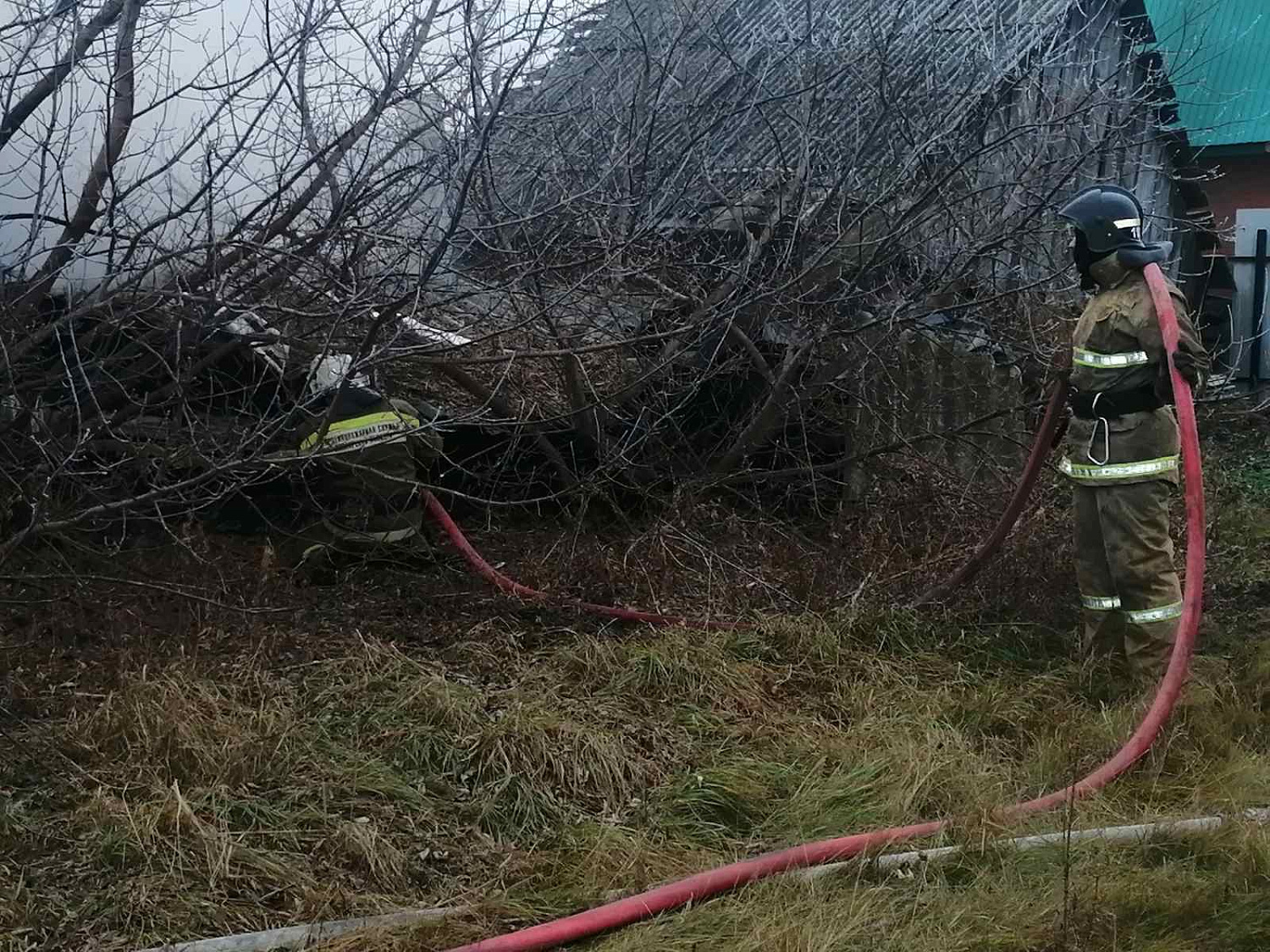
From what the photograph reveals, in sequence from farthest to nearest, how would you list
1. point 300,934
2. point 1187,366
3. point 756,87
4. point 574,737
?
point 756,87, point 1187,366, point 574,737, point 300,934

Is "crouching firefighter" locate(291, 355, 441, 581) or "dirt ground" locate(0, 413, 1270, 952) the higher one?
"crouching firefighter" locate(291, 355, 441, 581)

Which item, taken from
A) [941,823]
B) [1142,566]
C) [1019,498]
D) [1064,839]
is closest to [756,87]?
[1019,498]

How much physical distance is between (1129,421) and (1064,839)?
186 cm

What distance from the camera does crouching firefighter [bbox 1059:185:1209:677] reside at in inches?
169

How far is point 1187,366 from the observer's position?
3967mm

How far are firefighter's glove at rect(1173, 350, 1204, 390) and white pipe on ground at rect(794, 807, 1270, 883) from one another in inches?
56.3

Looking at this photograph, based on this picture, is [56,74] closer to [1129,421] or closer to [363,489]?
[363,489]

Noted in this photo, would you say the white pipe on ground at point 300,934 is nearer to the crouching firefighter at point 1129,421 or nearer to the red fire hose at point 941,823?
the red fire hose at point 941,823

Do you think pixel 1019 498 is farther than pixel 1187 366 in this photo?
Yes

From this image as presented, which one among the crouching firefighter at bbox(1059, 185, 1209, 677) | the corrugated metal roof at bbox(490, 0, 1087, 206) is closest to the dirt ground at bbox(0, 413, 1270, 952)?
the crouching firefighter at bbox(1059, 185, 1209, 677)

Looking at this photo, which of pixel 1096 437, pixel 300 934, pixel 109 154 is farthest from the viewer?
pixel 1096 437

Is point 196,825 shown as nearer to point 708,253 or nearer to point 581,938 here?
point 581,938

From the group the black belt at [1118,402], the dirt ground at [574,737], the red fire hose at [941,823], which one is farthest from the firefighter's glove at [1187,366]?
the dirt ground at [574,737]

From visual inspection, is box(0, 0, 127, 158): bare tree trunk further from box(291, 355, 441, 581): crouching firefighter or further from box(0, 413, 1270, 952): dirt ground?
box(0, 413, 1270, 952): dirt ground
